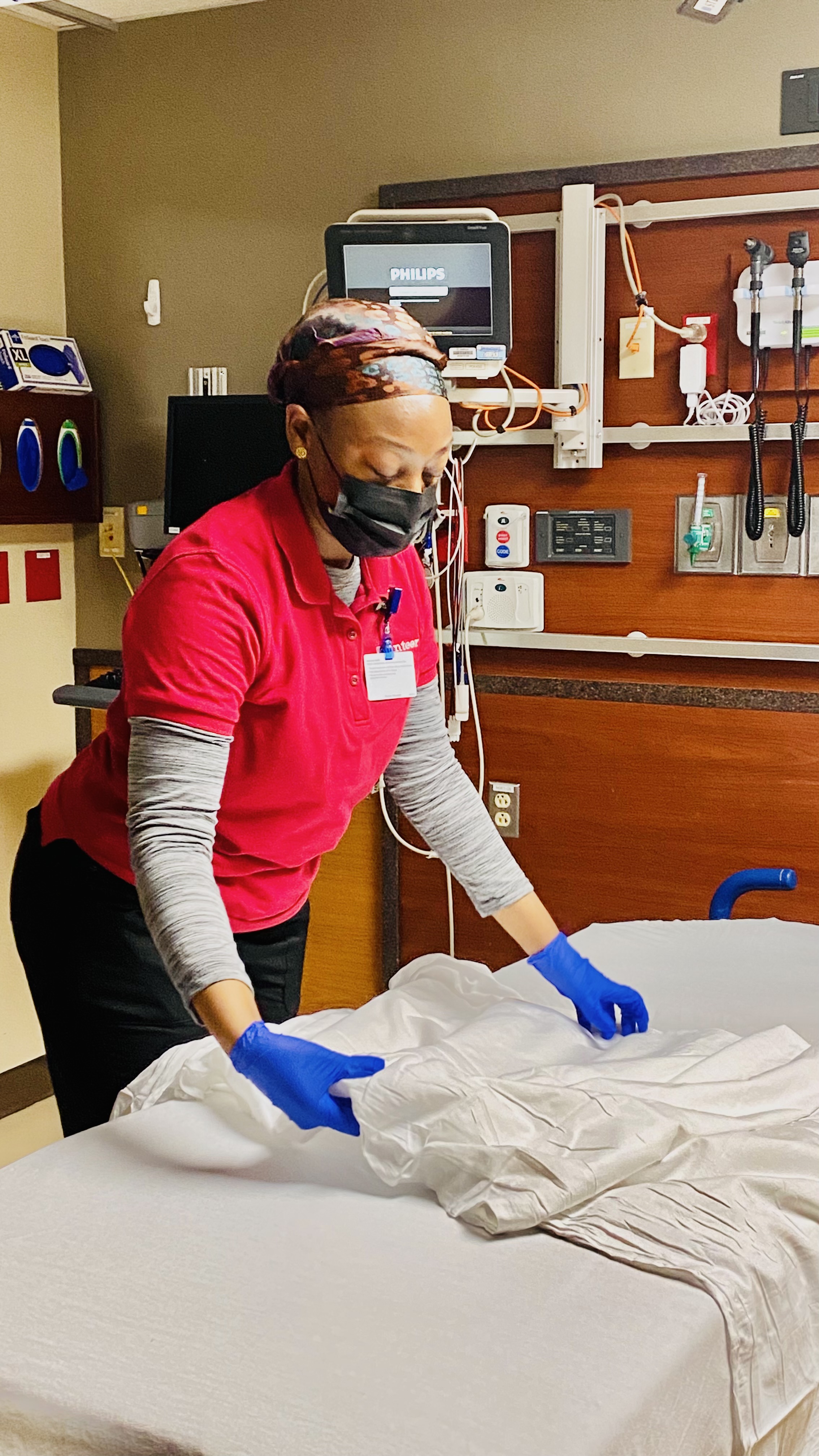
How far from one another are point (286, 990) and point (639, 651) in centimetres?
131

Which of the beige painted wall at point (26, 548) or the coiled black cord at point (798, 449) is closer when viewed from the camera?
the coiled black cord at point (798, 449)

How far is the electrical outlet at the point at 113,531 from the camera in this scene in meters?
3.47

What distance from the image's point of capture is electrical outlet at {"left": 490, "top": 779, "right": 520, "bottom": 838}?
309cm

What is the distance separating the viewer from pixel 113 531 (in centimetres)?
349

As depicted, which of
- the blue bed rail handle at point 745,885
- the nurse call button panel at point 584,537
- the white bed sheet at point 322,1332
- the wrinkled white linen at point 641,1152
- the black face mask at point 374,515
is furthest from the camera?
the nurse call button panel at point 584,537

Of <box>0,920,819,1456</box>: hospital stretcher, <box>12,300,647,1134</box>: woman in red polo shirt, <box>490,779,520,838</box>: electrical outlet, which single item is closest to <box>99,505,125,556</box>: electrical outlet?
<box>490,779,520,838</box>: electrical outlet

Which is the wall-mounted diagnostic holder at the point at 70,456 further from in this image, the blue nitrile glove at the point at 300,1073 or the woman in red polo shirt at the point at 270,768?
the blue nitrile glove at the point at 300,1073

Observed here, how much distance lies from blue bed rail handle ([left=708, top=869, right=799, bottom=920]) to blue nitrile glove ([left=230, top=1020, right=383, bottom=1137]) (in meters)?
1.05

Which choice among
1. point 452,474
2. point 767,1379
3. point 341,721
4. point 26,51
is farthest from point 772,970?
point 26,51

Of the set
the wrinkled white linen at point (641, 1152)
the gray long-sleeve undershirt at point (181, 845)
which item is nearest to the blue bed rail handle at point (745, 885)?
the wrinkled white linen at point (641, 1152)

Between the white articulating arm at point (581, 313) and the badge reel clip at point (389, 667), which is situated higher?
the white articulating arm at point (581, 313)

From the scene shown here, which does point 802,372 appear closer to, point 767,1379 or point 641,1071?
point 641,1071

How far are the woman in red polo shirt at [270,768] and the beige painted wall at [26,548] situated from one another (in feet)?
5.49

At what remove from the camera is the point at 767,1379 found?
43.3 inches
